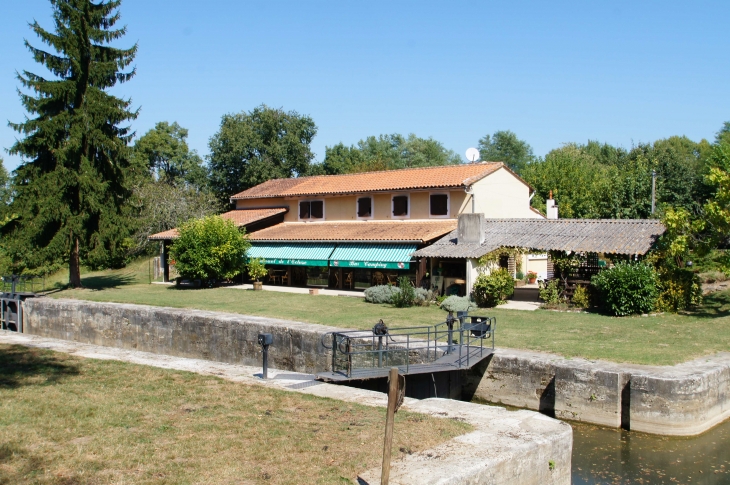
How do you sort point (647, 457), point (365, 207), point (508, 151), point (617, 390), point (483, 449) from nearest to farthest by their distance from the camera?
point (483, 449), point (647, 457), point (617, 390), point (365, 207), point (508, 151)

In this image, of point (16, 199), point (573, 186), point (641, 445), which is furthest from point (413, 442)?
point (573, 186)

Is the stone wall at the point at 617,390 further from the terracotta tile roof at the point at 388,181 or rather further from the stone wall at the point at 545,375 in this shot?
the terracotta tile roof at the point at 388,181

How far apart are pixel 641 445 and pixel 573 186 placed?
38.1 metres

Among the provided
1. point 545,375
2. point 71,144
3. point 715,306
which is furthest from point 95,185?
point 715,306

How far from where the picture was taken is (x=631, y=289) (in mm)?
20781

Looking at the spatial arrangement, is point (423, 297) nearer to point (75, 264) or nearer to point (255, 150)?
point (75, 264)

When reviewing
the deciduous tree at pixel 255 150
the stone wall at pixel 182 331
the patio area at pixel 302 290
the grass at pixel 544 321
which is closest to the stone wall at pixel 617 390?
the grass at pixel 544 321

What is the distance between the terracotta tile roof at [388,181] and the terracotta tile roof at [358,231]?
1.76 meters

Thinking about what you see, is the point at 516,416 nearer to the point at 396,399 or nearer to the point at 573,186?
the point at 396,399

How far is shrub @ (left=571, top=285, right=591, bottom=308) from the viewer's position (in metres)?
22.7

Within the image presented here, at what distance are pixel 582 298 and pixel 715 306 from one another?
15.1ft

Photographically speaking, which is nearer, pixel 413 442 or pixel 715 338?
pixel 413 442

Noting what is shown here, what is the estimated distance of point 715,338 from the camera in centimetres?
1686

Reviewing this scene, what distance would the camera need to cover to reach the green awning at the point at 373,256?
27.8m
